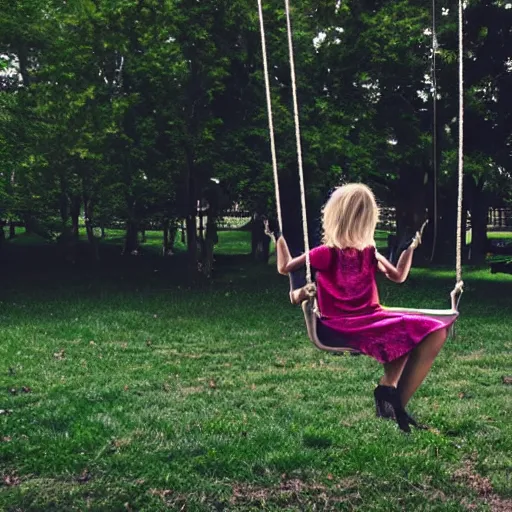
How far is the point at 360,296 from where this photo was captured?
4.21m

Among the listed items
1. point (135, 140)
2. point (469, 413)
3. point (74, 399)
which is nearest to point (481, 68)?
point (135, 140)

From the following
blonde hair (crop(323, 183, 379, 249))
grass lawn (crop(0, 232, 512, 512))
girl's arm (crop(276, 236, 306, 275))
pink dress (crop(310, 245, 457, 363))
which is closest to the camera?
blonde hair (crop(323, 183, 379, 249))

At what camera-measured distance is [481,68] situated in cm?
1808

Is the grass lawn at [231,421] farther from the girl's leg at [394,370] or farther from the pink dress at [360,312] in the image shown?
the pink dress at [360,312]

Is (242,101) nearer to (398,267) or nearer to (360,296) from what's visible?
(398,267)

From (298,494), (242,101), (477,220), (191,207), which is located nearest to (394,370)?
(298,494)

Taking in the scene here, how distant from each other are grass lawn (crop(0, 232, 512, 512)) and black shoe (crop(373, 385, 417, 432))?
1.81m

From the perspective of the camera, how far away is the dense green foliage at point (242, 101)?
734 inches

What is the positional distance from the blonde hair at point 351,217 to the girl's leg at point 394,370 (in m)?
0.66

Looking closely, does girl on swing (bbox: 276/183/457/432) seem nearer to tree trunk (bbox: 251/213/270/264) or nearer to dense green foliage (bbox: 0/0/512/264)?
dense green foliage (bbox: 0/0/512/264)

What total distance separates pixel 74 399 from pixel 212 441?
2444 mm

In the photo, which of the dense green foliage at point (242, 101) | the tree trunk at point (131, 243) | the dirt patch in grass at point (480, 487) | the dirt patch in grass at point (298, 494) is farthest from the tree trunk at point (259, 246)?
the dirt patch in grass at point (298, 494)

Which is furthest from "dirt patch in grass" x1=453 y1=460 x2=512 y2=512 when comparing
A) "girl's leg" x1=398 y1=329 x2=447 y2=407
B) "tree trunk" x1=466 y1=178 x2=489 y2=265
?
"tree trunk" x1=466 y1=178 x2=489 y2=265

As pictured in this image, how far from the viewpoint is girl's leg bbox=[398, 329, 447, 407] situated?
4.21 meters
